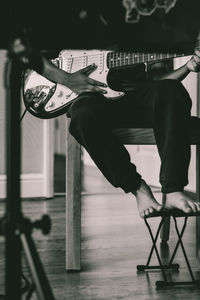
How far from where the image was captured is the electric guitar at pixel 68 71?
1.56 metres

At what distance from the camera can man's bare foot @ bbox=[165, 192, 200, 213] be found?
120cm

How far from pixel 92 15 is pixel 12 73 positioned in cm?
16

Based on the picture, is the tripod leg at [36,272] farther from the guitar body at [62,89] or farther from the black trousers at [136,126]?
the guitar body at [62,89]

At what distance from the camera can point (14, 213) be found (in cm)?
77

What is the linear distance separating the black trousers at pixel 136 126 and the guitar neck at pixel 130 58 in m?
0.11

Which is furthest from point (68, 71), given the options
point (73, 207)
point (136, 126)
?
point (73, 207)

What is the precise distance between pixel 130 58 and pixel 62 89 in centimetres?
26

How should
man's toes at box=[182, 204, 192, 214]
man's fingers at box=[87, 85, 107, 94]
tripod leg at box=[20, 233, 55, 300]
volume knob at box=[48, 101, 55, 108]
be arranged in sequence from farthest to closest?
volume knob at box=[48, 101, 55, 108]
man's fingers at box=[87, 85, 107, 94]
man's toes at box=[182, 204, 192, 214]
tripod leg at box=[20, 233, 55, 300]

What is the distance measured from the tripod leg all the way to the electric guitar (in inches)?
34.8

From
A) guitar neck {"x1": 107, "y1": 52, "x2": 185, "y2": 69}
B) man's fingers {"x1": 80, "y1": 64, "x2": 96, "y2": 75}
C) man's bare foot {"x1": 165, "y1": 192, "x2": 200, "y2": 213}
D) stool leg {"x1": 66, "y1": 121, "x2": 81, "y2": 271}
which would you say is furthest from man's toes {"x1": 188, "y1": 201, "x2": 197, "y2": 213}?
man's fingers {"x1": 80, "y1": 64, "x2": 96, "y2": 75}

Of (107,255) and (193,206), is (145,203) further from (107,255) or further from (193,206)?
(107,255)

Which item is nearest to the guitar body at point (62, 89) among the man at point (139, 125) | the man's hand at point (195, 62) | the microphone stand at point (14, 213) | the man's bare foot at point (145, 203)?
the man at point (139, 125)

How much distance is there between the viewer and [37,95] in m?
1.67

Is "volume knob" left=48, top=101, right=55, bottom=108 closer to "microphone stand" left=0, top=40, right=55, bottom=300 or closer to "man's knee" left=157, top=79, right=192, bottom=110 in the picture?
"man's knee" left=157, top=79, right=192, bottom=110
